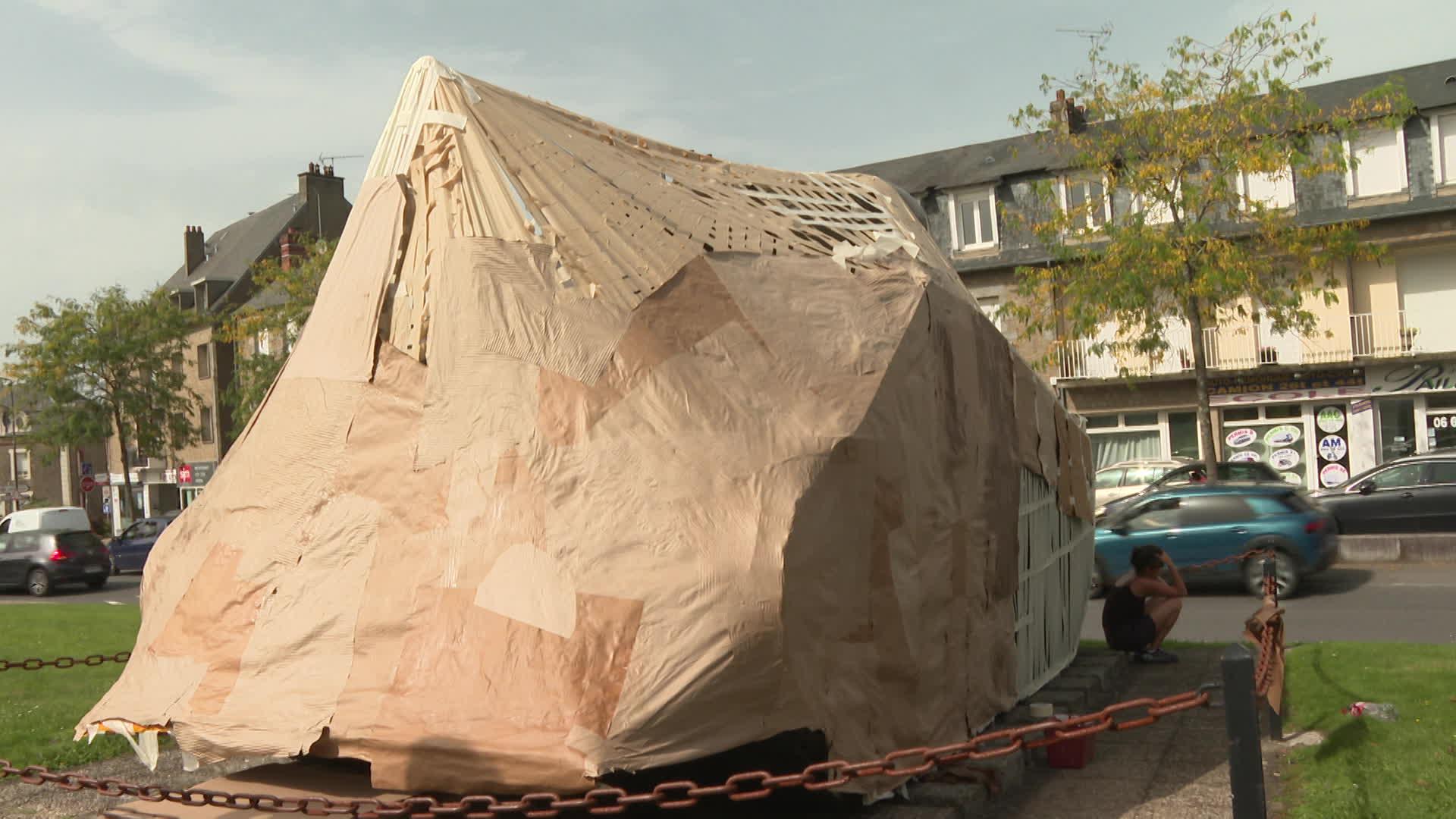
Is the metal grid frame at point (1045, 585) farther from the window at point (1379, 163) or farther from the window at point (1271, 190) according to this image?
the window at point (1379, 163)

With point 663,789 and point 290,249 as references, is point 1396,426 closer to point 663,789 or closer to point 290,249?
point 663,789

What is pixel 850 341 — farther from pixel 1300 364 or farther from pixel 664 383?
pixel 1300 364

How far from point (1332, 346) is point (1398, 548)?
1200 centimetres

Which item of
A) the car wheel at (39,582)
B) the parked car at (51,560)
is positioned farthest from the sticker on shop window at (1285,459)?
the car wheel at (39,582)

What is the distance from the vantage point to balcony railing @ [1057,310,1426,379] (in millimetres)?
28078

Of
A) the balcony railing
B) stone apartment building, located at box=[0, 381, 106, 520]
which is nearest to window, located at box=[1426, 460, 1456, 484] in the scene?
the balcony railing

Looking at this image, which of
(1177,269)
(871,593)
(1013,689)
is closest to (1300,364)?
(1177,269)

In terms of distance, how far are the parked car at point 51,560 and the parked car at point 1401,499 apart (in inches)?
971

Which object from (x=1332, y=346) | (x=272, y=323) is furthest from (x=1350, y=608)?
(x=272, y=323)

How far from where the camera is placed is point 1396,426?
94.4 feet

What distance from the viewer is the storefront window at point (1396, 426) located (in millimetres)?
28484


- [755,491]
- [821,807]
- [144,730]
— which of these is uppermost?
[755,491]

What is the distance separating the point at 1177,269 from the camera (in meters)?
20.6

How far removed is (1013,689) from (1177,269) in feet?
50.1
